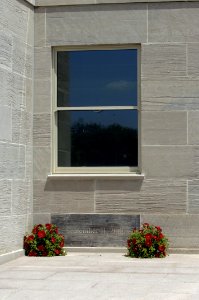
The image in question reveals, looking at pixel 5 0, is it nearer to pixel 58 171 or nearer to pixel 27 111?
pixel 27 111

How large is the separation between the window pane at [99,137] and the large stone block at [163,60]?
0.76 m

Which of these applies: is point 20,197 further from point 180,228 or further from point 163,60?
point 163,60

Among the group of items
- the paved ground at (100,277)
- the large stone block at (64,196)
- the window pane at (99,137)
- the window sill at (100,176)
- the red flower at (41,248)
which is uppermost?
the window pane at (99,137)

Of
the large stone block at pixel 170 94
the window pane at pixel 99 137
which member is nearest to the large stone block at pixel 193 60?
the large stone block at pixel 170 94

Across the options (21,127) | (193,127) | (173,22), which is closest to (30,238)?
(21,127)

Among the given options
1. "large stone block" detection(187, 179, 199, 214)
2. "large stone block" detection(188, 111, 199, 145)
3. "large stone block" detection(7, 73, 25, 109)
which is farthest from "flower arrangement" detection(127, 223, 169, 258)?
"large stone block" detection(7, 73, 25, 109)

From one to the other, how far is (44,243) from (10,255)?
0.68m

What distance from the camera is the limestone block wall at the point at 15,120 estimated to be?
32.8ft

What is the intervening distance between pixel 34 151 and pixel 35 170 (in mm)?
314

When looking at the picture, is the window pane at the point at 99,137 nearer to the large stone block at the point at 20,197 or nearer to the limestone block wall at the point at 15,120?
the limestone block wall at the point at 15,120

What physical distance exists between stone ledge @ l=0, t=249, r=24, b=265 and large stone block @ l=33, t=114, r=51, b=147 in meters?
1.81

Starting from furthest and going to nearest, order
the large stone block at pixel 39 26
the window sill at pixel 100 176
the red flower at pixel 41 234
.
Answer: the large stone block at pixel 39 26, the window sill at pixel 100 176, the red flower at pixel 41 234

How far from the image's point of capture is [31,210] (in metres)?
11.0

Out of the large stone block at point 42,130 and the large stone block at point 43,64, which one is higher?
the large stone block at point 43,64
